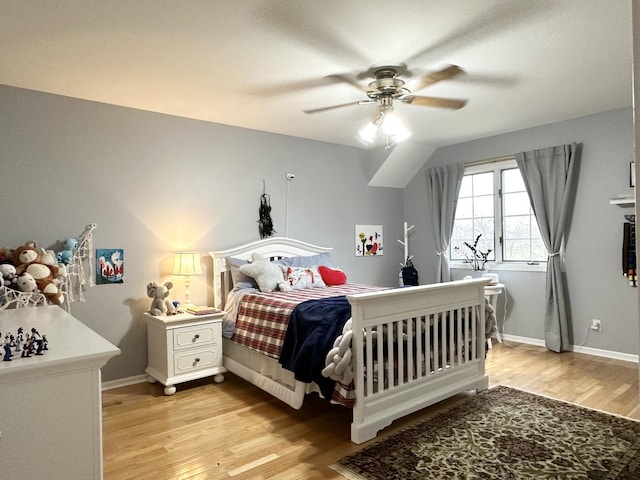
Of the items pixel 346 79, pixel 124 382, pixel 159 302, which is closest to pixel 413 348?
pixel 346 79

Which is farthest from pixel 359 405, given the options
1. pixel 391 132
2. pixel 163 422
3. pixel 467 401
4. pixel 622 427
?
pixel 391 132

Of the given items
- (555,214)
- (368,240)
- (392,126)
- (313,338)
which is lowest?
(313,338)

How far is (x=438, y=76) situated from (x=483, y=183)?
2.70 m

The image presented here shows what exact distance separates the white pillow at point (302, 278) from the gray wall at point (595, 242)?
2.48 meters

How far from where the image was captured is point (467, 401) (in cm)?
312

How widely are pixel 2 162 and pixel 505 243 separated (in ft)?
16.8

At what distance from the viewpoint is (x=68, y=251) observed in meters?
3.25

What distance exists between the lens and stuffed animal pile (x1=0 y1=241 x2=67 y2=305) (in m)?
2.62

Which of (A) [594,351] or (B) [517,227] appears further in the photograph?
(B) [517,227]

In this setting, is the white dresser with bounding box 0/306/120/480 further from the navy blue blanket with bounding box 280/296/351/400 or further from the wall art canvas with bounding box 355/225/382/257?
the wall art canvas with bounding box 355/225/382/257

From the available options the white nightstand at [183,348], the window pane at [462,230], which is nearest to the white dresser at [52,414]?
the white nightstand at [183,348]

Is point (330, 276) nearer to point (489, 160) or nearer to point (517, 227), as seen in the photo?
point (517, 227)

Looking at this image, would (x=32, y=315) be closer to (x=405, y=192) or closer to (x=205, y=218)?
(x=205, y=218)

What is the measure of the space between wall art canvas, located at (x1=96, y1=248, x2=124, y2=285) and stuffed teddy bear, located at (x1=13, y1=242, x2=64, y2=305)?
2.11 ft
